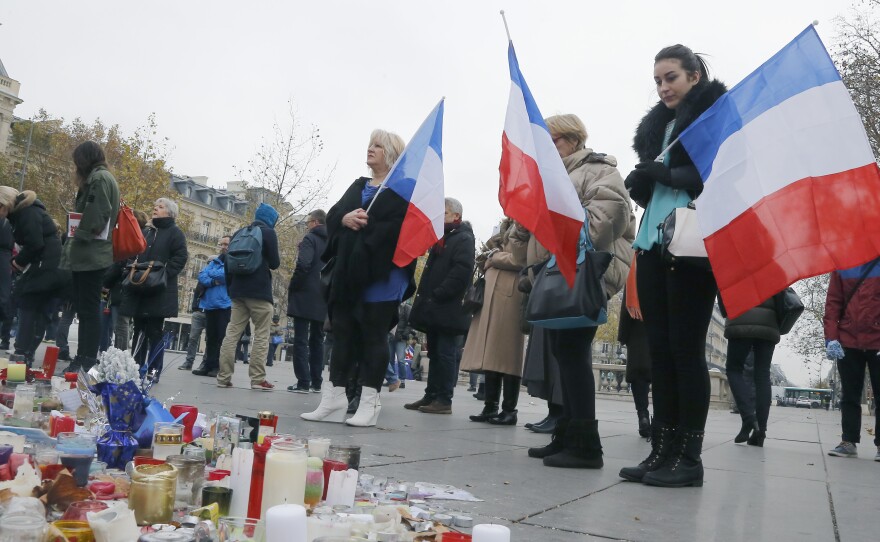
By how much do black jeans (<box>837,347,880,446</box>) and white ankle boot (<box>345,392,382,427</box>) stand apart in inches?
153

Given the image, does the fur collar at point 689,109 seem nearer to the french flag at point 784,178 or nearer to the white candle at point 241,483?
the french flag at point 784,178

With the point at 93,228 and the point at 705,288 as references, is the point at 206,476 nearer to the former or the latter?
the point at 705,288

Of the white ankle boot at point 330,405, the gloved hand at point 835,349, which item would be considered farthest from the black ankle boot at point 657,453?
the gloved hand at point 835,349

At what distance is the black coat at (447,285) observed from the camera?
7371 mm

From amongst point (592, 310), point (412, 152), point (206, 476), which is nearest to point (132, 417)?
point (206, 476)

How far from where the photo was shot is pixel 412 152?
5492 millimetres

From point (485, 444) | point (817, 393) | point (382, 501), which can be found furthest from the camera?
point (817, 393)

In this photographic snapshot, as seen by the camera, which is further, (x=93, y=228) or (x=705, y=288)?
(x=93, y=228)

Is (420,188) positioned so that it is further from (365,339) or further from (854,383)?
(854,383)

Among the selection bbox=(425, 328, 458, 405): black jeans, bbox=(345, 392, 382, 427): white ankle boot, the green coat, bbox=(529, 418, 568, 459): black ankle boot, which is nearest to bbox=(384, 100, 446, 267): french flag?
bbox=(345, 392, 382, 427): white ankle boot

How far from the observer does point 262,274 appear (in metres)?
8.17

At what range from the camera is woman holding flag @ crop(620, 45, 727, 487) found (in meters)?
3.62

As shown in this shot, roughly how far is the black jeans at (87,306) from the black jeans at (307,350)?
8.10 feet

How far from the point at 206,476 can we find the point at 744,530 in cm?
191
